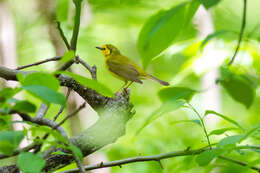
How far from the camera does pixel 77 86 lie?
5.17ft

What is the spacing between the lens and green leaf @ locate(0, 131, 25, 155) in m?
0.77

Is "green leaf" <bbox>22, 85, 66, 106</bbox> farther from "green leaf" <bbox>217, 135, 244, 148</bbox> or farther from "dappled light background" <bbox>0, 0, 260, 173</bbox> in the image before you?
"dappled light background" <bbox>0, 0, 260, 173</bbox>

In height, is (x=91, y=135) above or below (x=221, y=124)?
below

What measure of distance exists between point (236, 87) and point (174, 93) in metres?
0.56

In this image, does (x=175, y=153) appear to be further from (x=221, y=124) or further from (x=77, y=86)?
(x=221, y=124)

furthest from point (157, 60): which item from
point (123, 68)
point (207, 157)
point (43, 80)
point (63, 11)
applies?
point (43, 80)

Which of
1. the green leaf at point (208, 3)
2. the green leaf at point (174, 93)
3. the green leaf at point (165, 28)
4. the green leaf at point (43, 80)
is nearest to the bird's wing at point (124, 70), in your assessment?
the green leaf at point (165, 28)

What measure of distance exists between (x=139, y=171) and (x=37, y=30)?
3.31 meters

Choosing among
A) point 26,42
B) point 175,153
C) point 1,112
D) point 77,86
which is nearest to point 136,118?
point 26,42

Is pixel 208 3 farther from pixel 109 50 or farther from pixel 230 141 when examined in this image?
pixel 109 50

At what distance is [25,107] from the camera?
79 cm

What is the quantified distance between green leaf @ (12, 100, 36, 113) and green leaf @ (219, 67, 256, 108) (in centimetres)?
121

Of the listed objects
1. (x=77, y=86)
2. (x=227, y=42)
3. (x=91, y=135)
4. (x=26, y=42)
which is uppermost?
(x=26, y=42)

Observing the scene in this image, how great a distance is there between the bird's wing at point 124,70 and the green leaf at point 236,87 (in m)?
1.92
